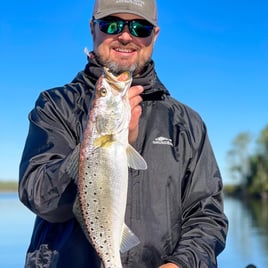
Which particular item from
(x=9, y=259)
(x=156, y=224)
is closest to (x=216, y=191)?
(x=156, y=224)

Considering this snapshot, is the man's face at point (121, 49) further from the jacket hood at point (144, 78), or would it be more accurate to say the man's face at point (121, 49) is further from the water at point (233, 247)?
the water at point (233, 247)

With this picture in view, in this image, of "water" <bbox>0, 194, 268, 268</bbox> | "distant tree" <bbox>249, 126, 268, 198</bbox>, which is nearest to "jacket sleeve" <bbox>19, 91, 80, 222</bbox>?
"water" <bbox>0, 194, 268, 268</bbox>

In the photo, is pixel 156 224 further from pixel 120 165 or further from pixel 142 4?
pixel 142 4

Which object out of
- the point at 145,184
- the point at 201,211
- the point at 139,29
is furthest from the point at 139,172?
the point at 139,29

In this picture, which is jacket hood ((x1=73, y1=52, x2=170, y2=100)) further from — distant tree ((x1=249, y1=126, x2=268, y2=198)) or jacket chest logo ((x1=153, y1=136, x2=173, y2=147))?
distant tree ((x1=249, y1=126, x2=268, y2=198))

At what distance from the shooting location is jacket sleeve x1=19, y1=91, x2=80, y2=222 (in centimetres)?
312

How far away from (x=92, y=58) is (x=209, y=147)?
117 cm

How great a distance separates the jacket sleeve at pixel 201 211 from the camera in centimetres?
374

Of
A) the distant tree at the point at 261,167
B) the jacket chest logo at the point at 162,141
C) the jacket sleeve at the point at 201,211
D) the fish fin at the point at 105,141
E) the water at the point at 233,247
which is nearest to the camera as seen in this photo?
the fish fin at the point at 105,141

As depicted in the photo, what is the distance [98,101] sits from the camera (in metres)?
3.05

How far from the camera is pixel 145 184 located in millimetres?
3674

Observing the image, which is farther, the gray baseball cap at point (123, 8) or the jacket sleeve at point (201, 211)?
the gray baseball cap at point (123, 8)

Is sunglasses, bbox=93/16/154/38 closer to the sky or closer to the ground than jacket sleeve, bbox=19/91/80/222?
closer to the sky

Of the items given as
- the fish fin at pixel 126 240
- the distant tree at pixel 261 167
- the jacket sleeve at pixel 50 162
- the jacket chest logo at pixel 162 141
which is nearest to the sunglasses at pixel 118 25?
the jacket sleeve at pixel 50 162
